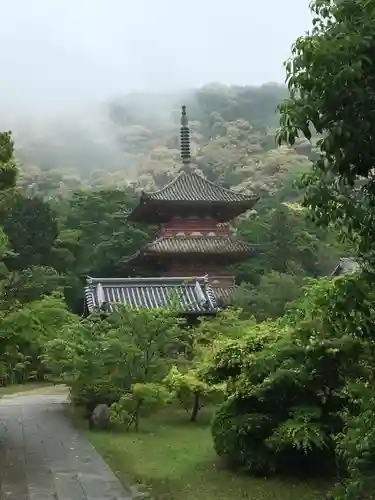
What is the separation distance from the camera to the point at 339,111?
12.0ft

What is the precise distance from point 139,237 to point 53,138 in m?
66.8

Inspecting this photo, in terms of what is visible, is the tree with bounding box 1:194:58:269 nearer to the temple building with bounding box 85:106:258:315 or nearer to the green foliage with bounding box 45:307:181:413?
the temple building with bounding box 85:106:258:315

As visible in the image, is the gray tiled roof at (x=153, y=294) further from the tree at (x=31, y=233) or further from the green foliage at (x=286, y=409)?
the tree at (x=31, y=233)

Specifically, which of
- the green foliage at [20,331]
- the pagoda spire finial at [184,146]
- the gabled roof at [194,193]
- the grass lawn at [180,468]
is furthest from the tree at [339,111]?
the pagoda spire finial at [184,146]

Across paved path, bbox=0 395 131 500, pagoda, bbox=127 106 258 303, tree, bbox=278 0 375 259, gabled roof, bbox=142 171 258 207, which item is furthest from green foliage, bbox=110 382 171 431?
gabled roof, bbox=142 171 258 207

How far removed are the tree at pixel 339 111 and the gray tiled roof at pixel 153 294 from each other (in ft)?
52.2

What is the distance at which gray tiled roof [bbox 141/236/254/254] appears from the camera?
2786 centimetres

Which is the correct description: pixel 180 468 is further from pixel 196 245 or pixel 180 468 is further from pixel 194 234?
pixel 194 234

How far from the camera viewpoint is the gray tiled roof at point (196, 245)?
91.4 feet

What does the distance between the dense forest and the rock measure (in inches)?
12.6

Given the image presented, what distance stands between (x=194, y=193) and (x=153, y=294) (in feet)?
28.8

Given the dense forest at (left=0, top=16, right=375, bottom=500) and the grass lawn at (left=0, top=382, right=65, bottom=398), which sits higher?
the dense forest at (left=0, top=16, right=375, bottom=500)

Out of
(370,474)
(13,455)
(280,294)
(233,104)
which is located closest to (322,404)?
(370,474)

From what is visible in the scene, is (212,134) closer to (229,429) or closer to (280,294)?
(280,294)
